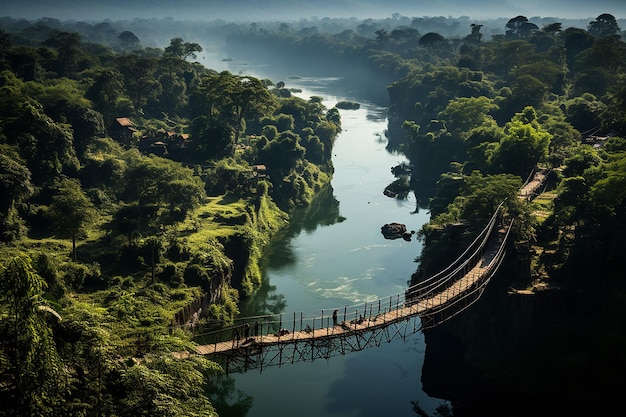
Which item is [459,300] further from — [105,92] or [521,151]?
[105,92]

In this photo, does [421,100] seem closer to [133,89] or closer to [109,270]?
[133,89]

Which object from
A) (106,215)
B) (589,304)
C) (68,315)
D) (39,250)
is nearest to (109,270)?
(39,250)

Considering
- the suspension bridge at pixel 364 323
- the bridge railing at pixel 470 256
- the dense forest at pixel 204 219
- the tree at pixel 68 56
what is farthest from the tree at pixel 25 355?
the tree at pixel 68 56

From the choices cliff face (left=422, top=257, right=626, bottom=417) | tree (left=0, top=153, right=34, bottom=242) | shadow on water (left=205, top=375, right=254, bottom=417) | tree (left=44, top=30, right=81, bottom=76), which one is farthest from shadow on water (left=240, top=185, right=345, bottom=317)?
tree (left=44, top=30, right=81, bottom=76)

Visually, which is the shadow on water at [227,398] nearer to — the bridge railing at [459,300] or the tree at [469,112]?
the bridge railing at [459,300]

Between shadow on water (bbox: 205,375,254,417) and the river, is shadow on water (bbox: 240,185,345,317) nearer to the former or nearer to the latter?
the river

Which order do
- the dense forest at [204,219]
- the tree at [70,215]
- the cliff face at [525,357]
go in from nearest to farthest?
the dense forest at [204,219], the cliff face at [525,357], the tree at [70,215]
